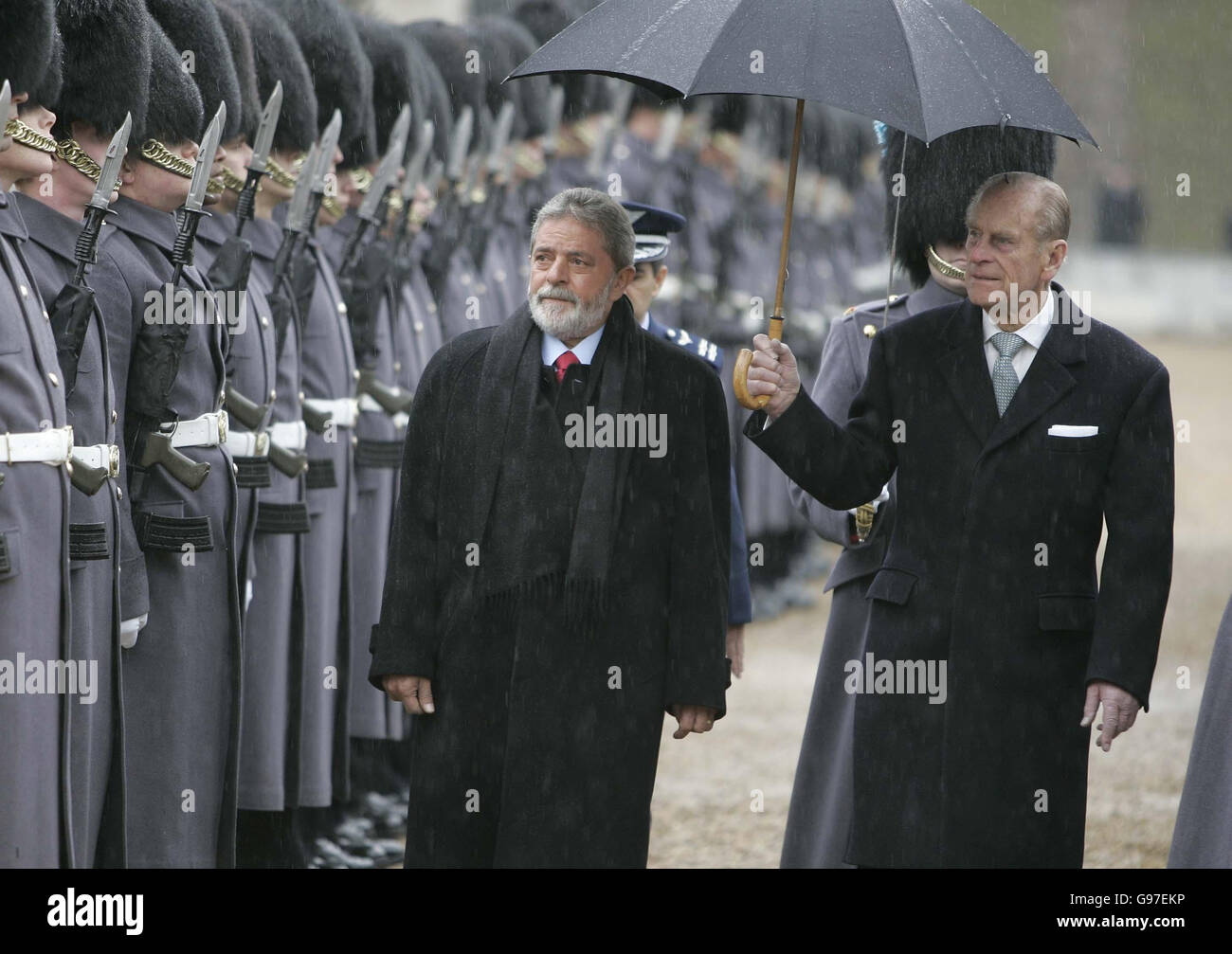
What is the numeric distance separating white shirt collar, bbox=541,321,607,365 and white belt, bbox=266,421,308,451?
1.55 m

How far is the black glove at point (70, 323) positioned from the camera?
4668 millimetres

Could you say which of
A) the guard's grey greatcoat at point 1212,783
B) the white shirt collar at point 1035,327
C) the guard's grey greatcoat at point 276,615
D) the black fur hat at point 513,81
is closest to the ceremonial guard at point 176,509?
the guard's grey greatcoat at point 276,615

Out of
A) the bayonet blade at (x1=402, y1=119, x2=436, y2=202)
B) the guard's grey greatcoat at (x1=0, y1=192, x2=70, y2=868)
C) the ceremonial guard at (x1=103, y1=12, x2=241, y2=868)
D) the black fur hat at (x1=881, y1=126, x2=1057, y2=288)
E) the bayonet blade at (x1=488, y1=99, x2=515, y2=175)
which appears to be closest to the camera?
the guard's grey greatcoat at (x1=0, y1=192, x2=70, y2=868)

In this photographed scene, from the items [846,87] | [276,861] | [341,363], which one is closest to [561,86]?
[341,363]

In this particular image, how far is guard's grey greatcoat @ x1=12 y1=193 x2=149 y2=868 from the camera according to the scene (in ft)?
15.5

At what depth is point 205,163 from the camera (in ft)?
17.6

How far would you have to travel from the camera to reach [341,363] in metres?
7.08

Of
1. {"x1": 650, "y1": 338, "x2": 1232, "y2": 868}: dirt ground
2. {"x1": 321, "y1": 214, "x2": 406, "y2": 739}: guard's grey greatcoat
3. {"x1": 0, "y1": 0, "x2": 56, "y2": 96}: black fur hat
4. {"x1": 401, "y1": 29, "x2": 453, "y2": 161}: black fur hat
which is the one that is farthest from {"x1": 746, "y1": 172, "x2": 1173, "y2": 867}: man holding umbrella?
{"x1": 401, "y1": 29, "x2": 453, "y2": 161}: black fur hat

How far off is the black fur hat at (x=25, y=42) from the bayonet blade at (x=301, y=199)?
184 cm

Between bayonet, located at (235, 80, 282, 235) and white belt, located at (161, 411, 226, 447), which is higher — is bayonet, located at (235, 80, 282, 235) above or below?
above

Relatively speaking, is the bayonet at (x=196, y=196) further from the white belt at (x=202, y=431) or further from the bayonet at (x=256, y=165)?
the bayonet at (x=256, y=165)

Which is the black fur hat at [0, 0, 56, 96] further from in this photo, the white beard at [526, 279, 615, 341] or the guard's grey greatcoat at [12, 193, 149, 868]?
the white beard at [526, 279, 615, 341]
